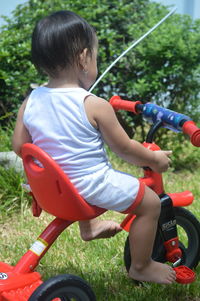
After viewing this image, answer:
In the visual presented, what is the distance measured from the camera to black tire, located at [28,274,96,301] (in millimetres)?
1718

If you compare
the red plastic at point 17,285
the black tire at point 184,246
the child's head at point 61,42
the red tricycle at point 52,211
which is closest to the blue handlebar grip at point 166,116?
the red tricycle at point 52,211

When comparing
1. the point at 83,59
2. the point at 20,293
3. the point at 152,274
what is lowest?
the point at 152,274

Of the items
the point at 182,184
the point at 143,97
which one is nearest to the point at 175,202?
the point at 182,184

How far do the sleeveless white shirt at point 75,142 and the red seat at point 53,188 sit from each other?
0.15 feet

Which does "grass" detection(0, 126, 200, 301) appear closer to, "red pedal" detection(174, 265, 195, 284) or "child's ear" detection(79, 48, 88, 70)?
"red pedal" detection(174, 265, 195, 284)

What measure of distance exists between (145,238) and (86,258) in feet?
2.96

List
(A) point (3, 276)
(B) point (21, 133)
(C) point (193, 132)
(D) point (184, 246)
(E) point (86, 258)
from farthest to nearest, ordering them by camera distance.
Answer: (E) point (86, 258), (D) point (184, 246), (B) point (21, 133), (A) point (3, 276), (C) point (193, 132)

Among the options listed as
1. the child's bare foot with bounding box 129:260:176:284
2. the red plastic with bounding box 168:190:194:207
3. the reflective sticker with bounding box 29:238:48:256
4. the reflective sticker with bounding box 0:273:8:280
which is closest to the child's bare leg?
the child's bare foot with bounding box 129:260:176:284

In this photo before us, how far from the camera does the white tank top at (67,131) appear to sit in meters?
1.80

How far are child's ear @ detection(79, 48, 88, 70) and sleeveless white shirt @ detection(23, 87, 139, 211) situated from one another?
0.32 ft

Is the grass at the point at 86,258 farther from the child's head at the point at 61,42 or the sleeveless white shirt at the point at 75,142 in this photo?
the child's head at the point at 61,42

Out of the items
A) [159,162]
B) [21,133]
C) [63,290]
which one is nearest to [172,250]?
[159,162]

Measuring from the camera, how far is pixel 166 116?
197 cm

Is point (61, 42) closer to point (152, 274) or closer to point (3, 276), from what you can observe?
point (3, 276)
